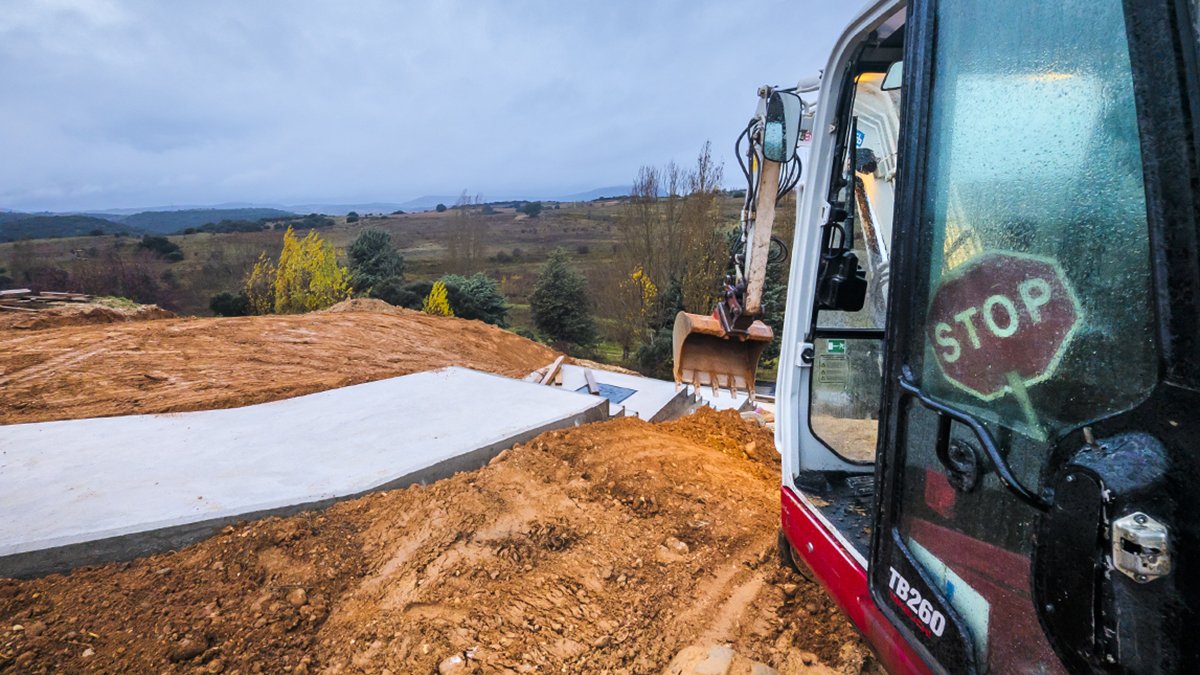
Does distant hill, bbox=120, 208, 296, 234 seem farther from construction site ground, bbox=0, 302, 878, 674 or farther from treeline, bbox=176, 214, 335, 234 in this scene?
construction site ground, bbox=0, 302, 878, 674

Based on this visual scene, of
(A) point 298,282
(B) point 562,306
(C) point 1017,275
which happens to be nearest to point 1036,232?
(C) point 1017,275

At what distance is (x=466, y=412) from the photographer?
5.13 metres

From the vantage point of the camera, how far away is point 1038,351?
1277 millimetres

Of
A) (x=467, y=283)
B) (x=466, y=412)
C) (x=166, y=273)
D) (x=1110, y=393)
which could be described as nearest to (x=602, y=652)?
(x=1110, y=393)

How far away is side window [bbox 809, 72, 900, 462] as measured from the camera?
310cm

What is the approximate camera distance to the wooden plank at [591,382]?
7916 millimetres

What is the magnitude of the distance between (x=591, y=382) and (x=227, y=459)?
484cm

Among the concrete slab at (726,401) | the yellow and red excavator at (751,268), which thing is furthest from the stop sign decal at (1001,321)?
the concrete slab at (726,401)

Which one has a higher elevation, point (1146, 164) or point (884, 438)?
point (1146, 164)

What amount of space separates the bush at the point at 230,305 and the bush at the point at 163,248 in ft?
52.9

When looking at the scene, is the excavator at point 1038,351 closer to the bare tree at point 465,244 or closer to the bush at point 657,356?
the bush at point 657,356

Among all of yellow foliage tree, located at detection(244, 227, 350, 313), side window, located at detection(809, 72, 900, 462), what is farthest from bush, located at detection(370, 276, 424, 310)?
side window, located at detection(809, 72, 900, 462)

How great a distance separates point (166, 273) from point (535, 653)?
3032cm

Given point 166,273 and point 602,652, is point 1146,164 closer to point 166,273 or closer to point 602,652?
point 602,652
